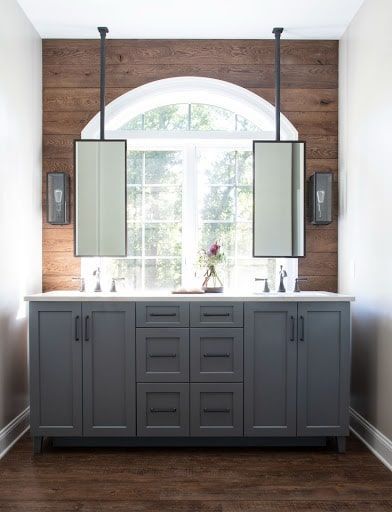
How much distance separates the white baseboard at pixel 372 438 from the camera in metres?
2.85

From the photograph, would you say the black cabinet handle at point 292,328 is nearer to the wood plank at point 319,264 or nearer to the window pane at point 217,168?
the wood plank at point 319,264

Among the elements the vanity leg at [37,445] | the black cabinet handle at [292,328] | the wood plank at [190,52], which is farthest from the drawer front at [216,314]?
the wood plank at [190,52]

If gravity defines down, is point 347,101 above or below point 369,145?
above

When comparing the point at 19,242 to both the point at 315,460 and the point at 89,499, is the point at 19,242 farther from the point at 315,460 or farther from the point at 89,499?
the point at 315,460

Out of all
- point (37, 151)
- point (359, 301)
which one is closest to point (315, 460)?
point (359, 301)

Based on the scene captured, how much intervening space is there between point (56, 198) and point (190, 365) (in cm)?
156

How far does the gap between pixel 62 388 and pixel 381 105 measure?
2567 millimetres

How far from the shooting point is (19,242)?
3314mm

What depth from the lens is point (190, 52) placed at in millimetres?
3742

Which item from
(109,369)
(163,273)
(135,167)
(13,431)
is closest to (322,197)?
(163,273)

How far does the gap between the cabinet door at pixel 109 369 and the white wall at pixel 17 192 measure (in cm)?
50

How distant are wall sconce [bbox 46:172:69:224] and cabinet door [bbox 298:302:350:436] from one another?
1812 mm

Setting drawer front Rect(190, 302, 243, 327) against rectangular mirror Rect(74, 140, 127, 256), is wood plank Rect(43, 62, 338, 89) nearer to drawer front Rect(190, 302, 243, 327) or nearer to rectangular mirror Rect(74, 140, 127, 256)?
rectangular mirror Rect(74, 140, 127, 256)

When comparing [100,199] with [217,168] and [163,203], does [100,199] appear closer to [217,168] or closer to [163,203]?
[163,203]
